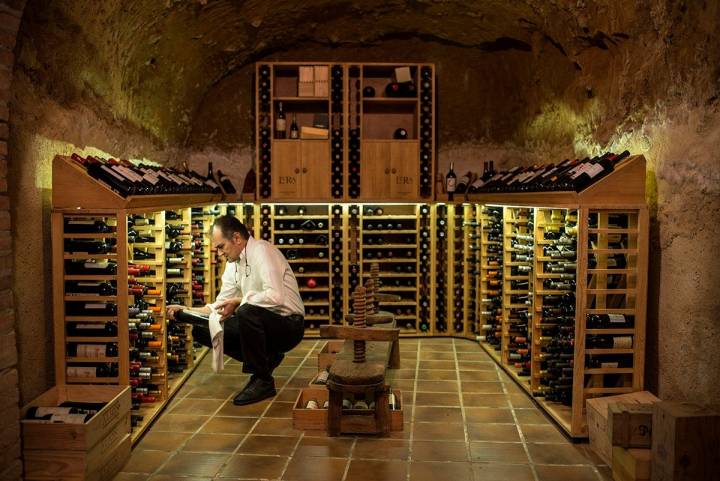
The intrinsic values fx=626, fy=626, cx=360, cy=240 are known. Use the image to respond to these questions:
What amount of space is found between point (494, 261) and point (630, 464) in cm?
338

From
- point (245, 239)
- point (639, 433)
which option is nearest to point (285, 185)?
point (245, 239)

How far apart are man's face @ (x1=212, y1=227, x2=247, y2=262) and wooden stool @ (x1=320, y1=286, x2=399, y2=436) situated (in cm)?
138

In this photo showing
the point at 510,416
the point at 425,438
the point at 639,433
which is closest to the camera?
the point at 639,433

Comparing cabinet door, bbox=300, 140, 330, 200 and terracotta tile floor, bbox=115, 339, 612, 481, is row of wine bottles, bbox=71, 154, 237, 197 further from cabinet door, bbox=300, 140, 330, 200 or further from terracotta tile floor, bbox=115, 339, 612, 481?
terracotta tile floor, bbox=115, 339, 612, 481

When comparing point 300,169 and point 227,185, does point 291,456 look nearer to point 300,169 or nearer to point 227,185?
point 300,169

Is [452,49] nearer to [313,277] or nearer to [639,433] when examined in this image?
[313,277]

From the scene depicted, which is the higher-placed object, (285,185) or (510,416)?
(285,185)

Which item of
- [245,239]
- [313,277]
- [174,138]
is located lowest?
[313,277]

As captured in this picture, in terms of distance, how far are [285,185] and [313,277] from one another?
1196 millimetres

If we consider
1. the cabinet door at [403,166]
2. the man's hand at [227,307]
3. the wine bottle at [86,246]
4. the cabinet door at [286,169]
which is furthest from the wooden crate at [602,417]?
the cabinet door at [286,169]

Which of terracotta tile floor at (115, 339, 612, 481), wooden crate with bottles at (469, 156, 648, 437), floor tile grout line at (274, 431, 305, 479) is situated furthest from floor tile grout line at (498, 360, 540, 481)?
floor tile grout line at (274, 431, 305, 479)

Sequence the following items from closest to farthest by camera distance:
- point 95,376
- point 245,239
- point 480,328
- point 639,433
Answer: point 639,433
point 95,376
point 245,239
point 480,328

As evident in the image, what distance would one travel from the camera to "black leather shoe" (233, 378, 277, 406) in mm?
5324

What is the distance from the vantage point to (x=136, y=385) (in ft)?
15.7
